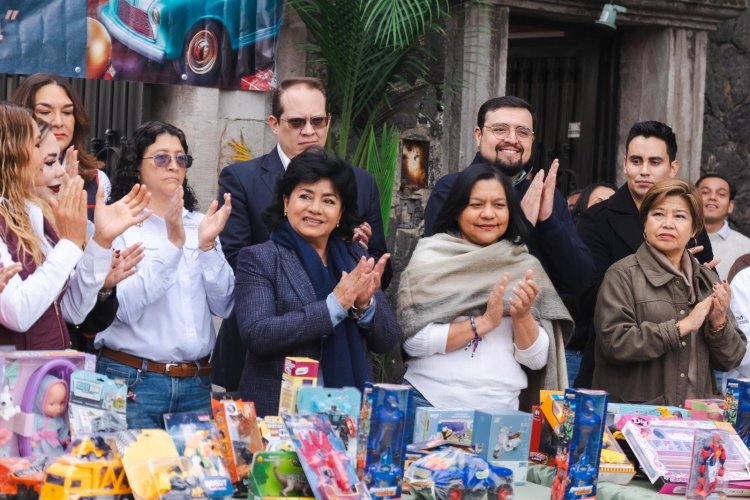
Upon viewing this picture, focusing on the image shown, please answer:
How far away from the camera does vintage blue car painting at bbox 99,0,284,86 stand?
5551mm

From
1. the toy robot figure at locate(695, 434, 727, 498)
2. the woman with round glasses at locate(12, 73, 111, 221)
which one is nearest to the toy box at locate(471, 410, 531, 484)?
the toy robot figure at locate(695, 434, 727, 498)

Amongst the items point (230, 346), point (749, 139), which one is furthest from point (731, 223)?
point (230, 346)

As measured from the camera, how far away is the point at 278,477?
2.71 metres

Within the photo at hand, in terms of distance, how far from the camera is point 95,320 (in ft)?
11.8

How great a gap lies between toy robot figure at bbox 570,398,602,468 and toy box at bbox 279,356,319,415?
27.0 inches

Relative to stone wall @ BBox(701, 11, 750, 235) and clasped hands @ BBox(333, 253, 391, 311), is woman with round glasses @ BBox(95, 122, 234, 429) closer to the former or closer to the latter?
clasped hands @ BBox(333, 253, 391, 311)

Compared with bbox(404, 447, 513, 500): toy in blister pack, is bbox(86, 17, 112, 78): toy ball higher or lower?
higher

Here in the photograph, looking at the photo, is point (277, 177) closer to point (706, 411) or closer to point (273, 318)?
point (273, 318)

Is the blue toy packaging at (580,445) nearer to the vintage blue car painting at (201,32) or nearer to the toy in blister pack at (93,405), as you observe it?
the toy in blister pack at (93,405)

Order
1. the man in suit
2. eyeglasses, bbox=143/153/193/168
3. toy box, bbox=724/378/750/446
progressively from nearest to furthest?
toy box, bbox=724/378/750/446 → eyeglasses, bbox=143/153/193/168 → the man in suit

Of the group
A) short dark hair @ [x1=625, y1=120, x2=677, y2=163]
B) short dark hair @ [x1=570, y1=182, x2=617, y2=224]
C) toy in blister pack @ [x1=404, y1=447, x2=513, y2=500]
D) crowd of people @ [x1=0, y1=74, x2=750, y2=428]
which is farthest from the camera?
short dark hair @ [x1=570, y1=182, x2=617, y2=224]

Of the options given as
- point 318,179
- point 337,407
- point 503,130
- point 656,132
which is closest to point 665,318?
point 503,130

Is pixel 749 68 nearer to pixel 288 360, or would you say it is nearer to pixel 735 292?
pixel 735 292

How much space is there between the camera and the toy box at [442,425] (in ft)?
10.4
